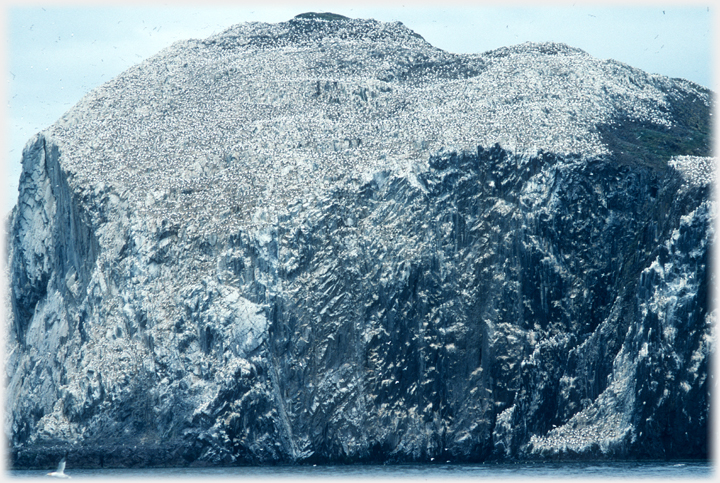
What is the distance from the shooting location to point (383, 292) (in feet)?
169

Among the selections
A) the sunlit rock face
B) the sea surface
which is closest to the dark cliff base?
the sunlit rock face

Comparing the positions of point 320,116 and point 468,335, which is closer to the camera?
point 468,335

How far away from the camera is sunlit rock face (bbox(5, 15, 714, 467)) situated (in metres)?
49.2

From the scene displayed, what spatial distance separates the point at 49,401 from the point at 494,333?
1063 inches

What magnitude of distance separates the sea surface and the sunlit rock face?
5.53ft

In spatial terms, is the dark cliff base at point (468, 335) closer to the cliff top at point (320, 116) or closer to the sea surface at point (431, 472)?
the sea surface at point (431, 472)

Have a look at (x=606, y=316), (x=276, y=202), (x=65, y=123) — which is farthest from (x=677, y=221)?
(x=65, y=123)

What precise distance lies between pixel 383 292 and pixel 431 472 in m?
11.4

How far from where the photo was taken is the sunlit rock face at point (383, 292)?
4919 centimetres

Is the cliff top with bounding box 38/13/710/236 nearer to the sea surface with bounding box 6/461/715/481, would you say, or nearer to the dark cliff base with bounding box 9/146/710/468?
the dark cliff base with bounding box 9/146/710/468

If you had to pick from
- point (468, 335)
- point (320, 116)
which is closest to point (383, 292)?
point (468, 335)

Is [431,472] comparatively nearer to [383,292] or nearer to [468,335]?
[468,335]

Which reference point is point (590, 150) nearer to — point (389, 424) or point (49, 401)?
point (389, 424)

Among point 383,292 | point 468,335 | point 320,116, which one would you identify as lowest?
point 468,335
